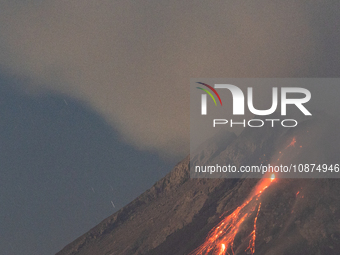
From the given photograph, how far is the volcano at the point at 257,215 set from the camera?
331 feet

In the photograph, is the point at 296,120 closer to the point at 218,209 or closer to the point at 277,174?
the point at 277,174

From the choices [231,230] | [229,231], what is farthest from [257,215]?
[229,231]

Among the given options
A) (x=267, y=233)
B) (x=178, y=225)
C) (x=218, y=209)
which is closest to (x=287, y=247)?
(x=267, y=233)

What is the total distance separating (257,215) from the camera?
117 meters

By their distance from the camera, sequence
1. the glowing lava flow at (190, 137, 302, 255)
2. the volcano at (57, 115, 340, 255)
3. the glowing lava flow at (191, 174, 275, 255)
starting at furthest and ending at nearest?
the glowing lava flow at (191, 174, 275, 255), the glowing lava flow at (190, 137, 302, 255), the volcano at (57, 115, 340, 255)

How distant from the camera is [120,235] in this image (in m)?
180

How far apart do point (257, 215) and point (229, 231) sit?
14.0 m

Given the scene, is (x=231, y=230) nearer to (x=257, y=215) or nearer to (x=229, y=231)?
(x=229, y=231)

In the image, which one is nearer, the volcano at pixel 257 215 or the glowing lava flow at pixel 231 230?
the volcano at pixel 257 215

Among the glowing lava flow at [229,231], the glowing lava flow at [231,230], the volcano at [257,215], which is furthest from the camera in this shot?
the glowing lava flow at [229,231]

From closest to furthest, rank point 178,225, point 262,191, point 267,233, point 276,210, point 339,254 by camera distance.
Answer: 1. point 339,254
2. point 267,233
3. point 276,210
4. point 262,191
5. point 178,225

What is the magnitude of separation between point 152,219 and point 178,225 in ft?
111

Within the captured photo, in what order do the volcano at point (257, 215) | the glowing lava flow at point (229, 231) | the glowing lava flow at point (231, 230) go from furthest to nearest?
the glowing lava flow at point (229, 231) < the glowing lava flow at point (231, 230) < the volcano at point (257, 215)

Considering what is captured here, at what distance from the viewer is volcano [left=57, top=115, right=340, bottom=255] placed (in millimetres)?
100812
